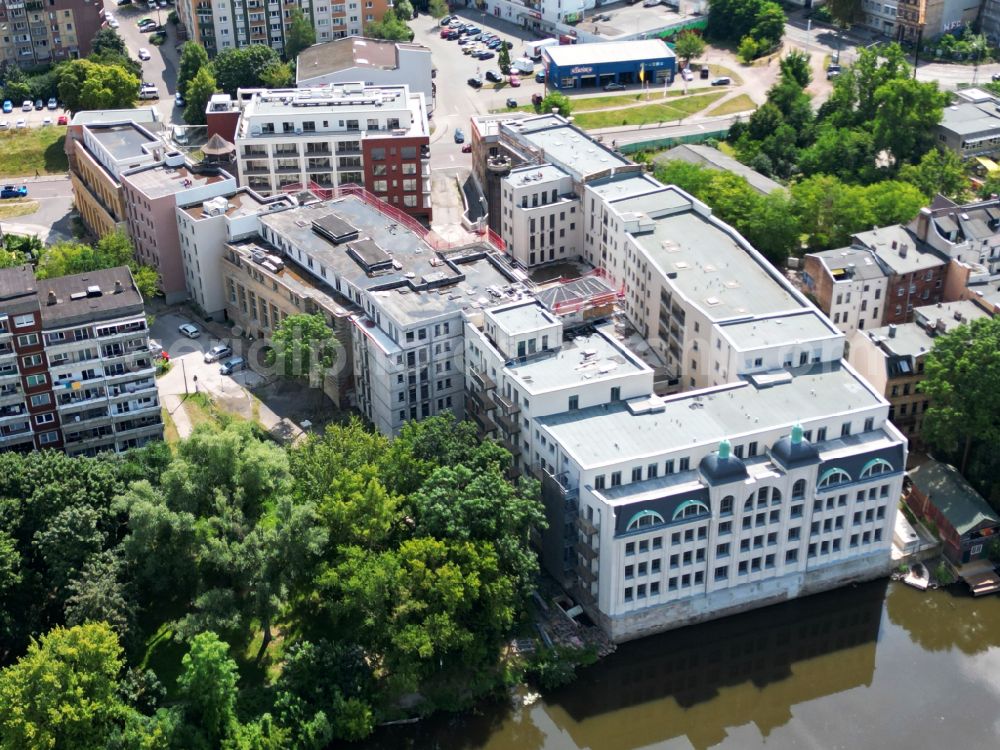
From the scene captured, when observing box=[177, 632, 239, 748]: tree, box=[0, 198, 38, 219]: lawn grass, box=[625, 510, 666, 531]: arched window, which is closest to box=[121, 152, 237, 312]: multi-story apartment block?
box=[0, 198, 38, 219]: lawn grass

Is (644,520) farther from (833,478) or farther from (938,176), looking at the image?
(938,176)

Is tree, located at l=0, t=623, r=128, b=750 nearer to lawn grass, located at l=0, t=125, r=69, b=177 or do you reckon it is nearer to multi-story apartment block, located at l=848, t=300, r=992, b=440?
multi-story apartment block, located at l=848, t=300, r=992, b=440

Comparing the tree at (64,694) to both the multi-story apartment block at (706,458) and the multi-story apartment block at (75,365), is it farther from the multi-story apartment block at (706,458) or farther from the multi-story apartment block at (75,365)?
the multi-story apartment block at (706,458)

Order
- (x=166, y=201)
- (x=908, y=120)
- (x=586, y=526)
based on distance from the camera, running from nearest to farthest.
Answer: (x=586, y=526) < (x=166, y=201) < (x=908, y=120)

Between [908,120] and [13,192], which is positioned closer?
[908,120]

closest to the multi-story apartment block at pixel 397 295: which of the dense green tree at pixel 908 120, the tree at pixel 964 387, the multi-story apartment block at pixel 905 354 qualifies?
the multi-story apartment block at pixel 905 354

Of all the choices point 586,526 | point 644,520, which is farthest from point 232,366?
point 644,520

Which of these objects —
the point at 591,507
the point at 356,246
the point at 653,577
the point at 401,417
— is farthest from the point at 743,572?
the point at 356,246
